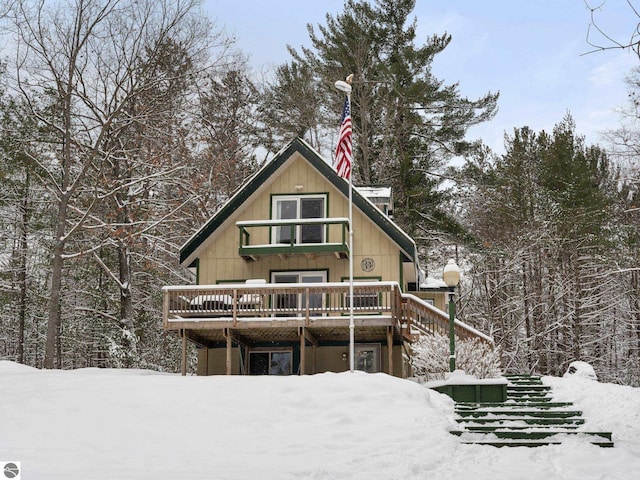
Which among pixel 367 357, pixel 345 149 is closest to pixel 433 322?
pixel 367 357

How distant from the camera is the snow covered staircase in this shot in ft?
40.1

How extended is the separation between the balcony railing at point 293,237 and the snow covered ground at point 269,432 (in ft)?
20.4

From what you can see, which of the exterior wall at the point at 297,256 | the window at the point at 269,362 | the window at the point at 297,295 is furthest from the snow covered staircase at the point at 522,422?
the window at the point at 269,362

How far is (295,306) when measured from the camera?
21125 millimetres

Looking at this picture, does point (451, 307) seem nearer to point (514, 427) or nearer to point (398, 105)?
point (514, 427)

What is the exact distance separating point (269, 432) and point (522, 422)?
4903mm

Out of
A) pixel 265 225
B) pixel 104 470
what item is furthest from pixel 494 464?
pixel 265 225

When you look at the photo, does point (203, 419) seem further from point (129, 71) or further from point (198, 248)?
point (129, 71)

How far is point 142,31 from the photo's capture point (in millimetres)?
25141

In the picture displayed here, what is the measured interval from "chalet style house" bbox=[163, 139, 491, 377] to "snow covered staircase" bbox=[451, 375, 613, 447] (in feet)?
16.0

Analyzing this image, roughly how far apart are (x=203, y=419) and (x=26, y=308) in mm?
21756

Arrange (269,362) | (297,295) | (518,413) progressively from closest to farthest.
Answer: (518,413) → (297,295) → (269,362)

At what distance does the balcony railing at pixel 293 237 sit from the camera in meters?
22.5

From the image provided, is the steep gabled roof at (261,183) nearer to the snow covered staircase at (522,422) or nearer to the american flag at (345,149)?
the american flag at (345,149)
